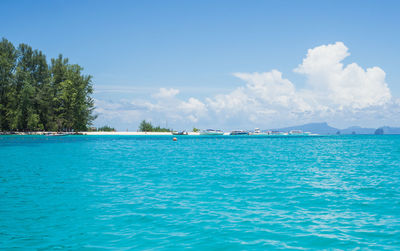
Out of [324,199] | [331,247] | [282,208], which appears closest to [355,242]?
[331,247]

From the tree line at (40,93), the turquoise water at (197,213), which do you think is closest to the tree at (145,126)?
the tree line at (40,93)

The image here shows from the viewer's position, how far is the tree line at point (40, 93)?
9944 cm

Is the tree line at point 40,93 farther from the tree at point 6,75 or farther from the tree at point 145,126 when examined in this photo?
the tree at point 145,126

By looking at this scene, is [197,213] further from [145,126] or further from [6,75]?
[145,126]

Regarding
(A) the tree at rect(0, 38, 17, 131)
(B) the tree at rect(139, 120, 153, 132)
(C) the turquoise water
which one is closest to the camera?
(C) the turquoise water

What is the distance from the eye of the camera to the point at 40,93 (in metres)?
103

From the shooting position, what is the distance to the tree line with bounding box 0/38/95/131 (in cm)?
9944

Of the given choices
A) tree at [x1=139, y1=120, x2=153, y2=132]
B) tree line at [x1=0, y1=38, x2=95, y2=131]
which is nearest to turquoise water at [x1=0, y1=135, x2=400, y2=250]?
tree line at [x1=0, y1=38, x2=95, y2=131]

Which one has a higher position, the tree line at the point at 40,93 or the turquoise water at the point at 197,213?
the tree line at the point at 40,93

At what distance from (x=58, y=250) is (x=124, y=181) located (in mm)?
12586

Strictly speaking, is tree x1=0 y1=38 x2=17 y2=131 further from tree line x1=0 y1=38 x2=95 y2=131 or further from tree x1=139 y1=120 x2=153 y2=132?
tree x1=139 y1=120 x2=153 y2=132

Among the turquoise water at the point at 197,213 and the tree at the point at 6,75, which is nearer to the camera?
the turquoise water at the point at 197,213

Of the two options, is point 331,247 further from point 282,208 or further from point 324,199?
point 324,199

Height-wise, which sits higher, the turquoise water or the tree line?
the tree line
